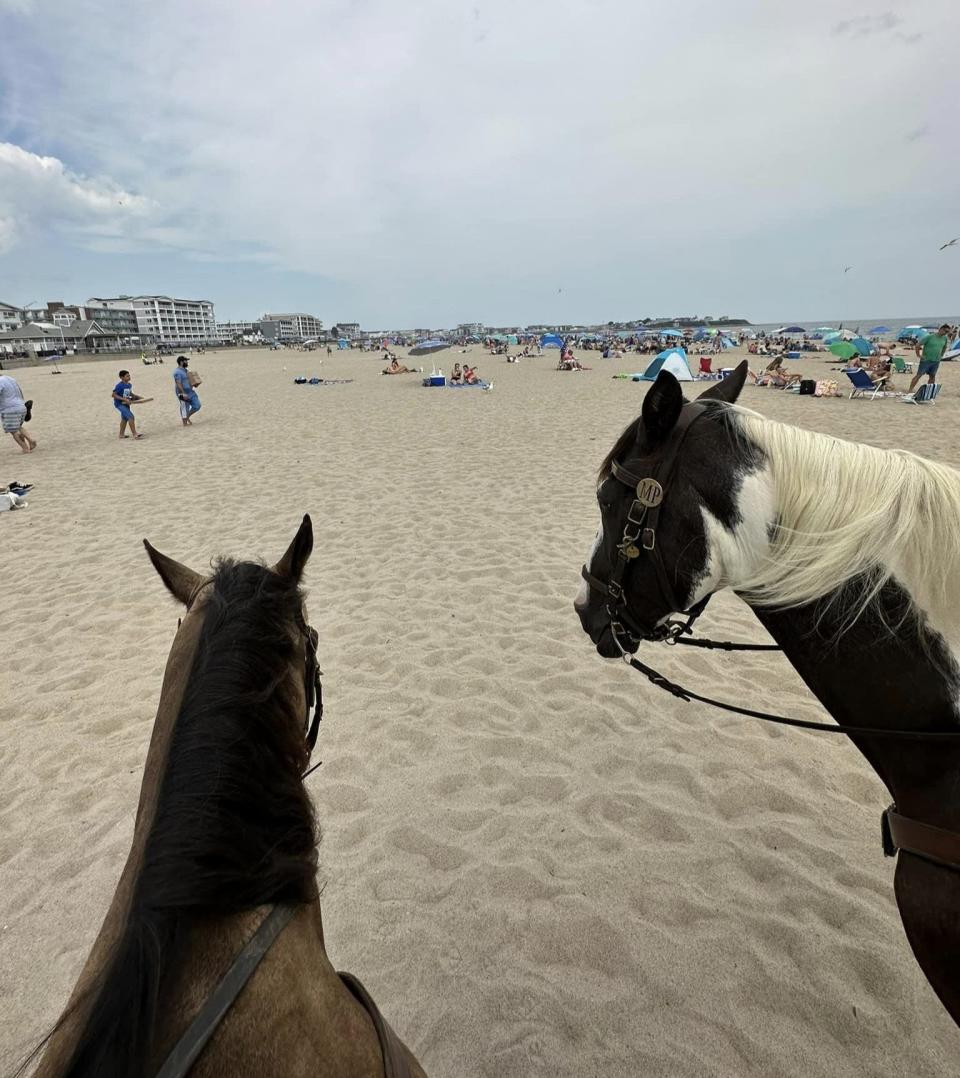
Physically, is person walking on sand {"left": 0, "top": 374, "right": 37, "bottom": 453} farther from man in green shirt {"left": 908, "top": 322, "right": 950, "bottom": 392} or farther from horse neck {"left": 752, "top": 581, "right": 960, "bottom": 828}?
man in green shirt {"left": 908, "top": 322, "right": 950, "bottom": 392}

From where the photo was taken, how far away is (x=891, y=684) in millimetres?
1304

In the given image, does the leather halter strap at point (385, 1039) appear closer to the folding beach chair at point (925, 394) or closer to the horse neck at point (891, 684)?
the horse neck at point (891, 684)

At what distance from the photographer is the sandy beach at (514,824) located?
2053 millimetres

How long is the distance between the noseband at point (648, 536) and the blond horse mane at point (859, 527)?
0.70ft

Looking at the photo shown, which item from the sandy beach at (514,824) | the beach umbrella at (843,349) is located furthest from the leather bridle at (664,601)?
the beach umbrella at (843,349)

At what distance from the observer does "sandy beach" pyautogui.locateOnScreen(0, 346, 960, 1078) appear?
2053 mm

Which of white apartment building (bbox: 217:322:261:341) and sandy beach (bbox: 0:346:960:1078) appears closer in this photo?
sandy beach (bbox: 0:346:960:1078)

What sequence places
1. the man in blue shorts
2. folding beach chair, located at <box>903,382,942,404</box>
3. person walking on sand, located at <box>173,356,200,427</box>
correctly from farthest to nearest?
folding beach chair, located at <box>903,382,942,404</box> → person walking on sand, located at <box>173,356,200,427</box> → the man in blue shorts

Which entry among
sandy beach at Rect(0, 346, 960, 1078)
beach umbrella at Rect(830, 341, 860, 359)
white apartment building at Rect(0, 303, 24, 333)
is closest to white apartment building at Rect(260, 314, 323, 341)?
white apartment building at Rect(0, 303, 24, 333)

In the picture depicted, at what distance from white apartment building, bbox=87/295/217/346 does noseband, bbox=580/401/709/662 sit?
13510 cm

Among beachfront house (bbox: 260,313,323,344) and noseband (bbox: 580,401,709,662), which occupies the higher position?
beachfront house (bbox: 260,313,323,344)

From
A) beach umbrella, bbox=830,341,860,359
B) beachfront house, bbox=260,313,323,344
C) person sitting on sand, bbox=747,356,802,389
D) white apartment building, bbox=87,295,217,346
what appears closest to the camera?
person sitting on sand, bbox=747,356,802,389

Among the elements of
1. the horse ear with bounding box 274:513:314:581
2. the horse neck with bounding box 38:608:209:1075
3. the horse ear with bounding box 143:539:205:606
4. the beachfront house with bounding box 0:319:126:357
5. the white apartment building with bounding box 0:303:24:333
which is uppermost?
the white apartment building with bounding box 0:303:24:333

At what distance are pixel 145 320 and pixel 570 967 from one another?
493 ft
